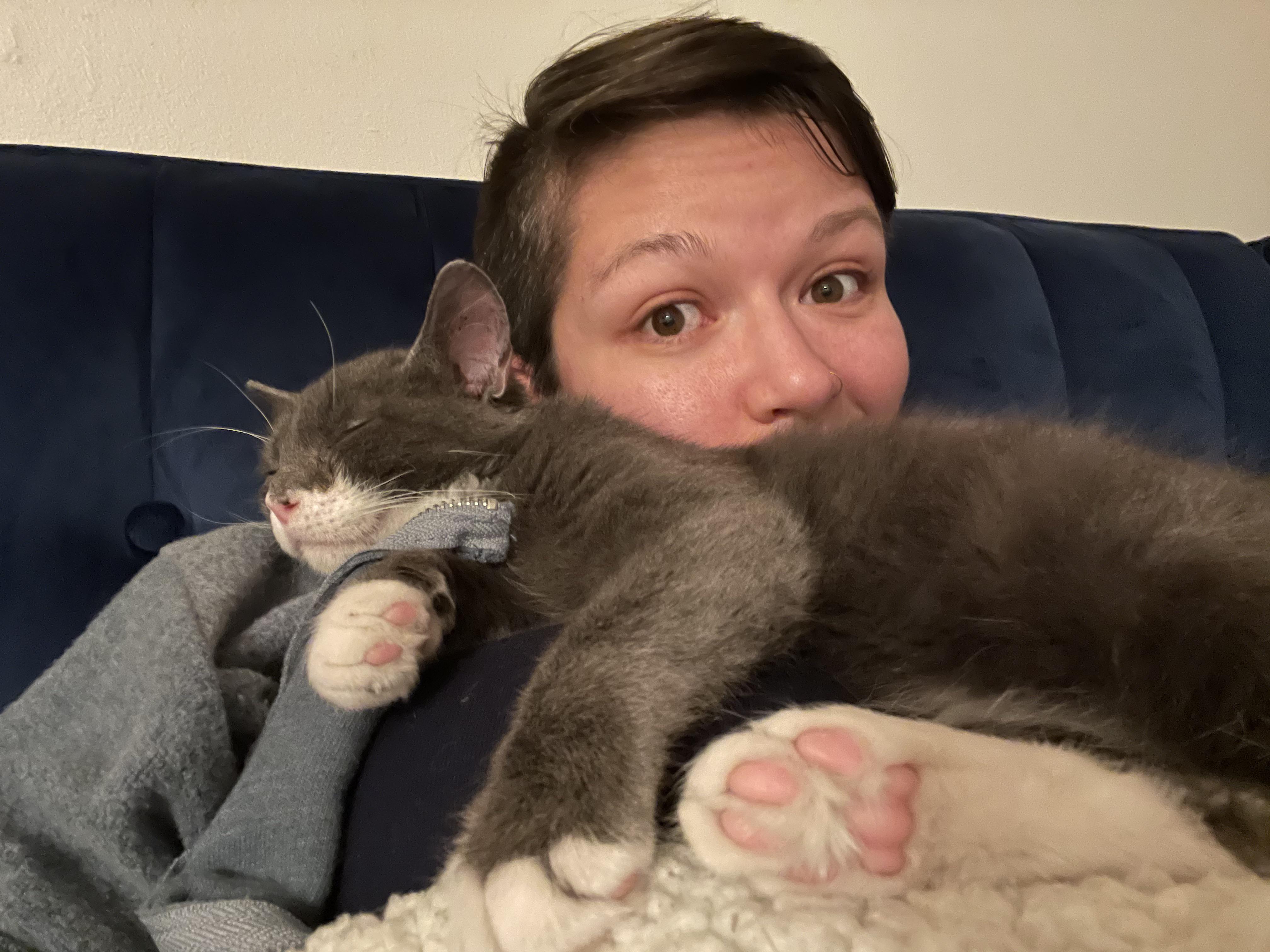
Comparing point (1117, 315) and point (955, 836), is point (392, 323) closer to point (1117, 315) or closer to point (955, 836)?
point (955, 836)

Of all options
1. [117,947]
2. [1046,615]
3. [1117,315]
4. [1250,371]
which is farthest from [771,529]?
[1250,371]

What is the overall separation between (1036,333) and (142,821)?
7.94 feet

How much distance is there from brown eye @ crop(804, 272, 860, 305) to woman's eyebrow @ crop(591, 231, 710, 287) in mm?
248

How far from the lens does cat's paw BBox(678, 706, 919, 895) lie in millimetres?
508

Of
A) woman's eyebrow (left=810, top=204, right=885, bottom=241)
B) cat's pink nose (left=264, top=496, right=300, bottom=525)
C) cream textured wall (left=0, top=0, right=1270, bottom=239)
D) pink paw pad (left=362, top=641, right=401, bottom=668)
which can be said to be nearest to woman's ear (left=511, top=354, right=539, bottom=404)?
cat's pink nose (left=264, top=496, right=300, bottom=525)

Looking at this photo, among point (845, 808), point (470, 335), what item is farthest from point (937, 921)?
point (470, 335)

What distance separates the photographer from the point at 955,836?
0.57 m

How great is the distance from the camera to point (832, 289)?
132 centimetres

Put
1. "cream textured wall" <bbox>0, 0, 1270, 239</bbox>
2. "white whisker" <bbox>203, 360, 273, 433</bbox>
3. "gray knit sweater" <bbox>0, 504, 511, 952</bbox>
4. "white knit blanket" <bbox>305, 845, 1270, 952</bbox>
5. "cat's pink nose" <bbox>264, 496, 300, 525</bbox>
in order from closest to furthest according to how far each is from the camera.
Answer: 1. "white knit blanket" <bbox>305, 845, 1270, 952</bbox>
2. "gray knit sweater" <bbox>0, 504, 511, 952</bbox>
3. "cat's pink nose" <bbox>264, 496, 300, 525</bbox>
4. "white whisker" <bbox>203, 360, 273, 433</bbox>
5. "cream textured wall" <bbox>0, 0, 1270, 239</bbox>

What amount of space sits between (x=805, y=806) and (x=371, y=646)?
44cm

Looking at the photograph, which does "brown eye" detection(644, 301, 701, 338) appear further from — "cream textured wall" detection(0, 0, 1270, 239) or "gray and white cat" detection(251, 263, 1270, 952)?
"cream textured wall" detection(0, 0, 1270, 239)

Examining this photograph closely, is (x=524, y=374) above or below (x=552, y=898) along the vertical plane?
above

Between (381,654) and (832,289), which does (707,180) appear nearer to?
(832,289)

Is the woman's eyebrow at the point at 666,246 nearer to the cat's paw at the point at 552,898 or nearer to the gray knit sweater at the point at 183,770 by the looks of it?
the gray knit sweater at the point at 183,770
